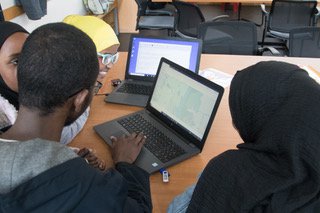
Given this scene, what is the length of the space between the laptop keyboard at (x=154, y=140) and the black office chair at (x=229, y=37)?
1093 mm

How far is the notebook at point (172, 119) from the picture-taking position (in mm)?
1169

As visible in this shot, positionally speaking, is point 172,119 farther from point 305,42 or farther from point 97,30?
point 305,42

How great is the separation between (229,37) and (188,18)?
117 cm

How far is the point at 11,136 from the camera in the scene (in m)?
0.84

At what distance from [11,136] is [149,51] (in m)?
1.01

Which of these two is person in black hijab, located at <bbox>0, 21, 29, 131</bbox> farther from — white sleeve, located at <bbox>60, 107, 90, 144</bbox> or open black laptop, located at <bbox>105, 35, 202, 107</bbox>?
open black laptop, located at <bbox>105, 35, 202, 107</bbox>

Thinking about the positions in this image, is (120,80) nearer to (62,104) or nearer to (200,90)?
(200,90)

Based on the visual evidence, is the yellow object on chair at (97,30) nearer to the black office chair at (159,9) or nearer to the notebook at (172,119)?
the notebook at (172,119)

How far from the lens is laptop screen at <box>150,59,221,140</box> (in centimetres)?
119

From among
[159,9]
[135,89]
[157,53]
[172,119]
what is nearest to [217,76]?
[157,53]

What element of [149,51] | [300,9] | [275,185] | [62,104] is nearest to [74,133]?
[62,104]

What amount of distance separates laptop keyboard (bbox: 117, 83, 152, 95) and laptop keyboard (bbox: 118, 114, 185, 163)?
25 centimetres

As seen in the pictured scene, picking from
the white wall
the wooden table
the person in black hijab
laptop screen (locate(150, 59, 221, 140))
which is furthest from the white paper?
the white wall

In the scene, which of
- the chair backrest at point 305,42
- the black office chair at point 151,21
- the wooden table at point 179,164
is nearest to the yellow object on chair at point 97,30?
the wooden table at point 179,164
